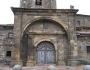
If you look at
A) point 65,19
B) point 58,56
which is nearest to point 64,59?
point 58,56

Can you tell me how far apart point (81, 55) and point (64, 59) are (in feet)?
13.9

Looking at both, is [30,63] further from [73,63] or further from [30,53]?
[73,63]

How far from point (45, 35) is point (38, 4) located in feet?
13.4

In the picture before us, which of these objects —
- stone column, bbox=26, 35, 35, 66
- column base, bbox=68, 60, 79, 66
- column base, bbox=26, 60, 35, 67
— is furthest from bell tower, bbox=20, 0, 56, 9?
column base, bbox=68, 60, 79, 66

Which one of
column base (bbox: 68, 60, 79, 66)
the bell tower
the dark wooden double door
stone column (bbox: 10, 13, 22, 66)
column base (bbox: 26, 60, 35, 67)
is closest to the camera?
stone column (bbox: 10, 13, 22, 66)

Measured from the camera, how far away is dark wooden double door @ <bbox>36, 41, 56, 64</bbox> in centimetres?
1905

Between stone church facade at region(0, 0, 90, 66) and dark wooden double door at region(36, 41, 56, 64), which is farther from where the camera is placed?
dark wooden double door at region(36, 41, 56, 64)

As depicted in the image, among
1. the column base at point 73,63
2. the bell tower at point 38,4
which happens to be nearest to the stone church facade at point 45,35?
the column base at point 73,63

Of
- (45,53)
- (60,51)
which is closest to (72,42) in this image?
(60,51)

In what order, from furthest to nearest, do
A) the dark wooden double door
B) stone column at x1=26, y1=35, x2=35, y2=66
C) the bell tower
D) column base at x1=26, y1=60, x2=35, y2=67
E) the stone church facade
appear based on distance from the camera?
the bell tower
the dark wooden double door
the stone church facade
stone column at x1=26, y1=35, x2=35, y2=66
column base at x1=26, y1=60, x2=35, y2=67

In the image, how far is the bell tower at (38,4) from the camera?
20094mm

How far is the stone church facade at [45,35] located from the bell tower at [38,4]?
28.2 inches

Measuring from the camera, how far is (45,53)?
19.2 metres

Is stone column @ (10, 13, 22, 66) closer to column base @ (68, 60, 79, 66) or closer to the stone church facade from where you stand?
the stone church facade
